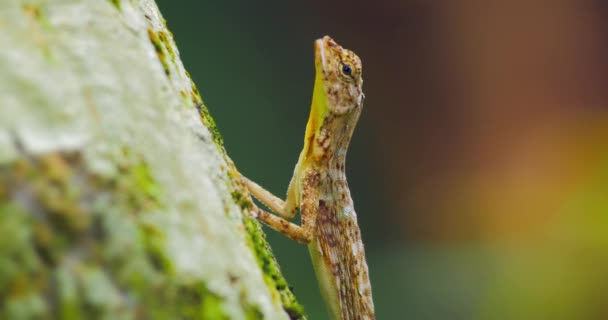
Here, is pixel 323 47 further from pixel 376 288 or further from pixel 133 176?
pixel 376 288

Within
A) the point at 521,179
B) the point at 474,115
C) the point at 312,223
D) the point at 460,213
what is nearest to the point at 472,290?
the point at 460,213

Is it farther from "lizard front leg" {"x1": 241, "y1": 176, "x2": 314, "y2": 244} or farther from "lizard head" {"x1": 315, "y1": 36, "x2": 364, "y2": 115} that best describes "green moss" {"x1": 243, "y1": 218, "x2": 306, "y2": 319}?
"lizard head" {"x1": 315, "y1": 36, "x2": 364, "y2": 115}

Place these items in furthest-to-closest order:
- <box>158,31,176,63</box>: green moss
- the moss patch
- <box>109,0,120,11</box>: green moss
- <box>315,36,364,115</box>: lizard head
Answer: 1. <box>315,36,364,115</box>: lizard head
2. <box>158,31,176,63</box>: green moss
3. <box>109,0,120,11</box>: green moss
4. the moss patch

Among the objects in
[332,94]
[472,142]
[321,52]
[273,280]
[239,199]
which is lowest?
[273,280]

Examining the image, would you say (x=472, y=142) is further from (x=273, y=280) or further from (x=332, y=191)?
(x=273, y=280)

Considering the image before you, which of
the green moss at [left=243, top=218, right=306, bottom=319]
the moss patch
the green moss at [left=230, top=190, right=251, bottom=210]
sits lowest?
the moss patch

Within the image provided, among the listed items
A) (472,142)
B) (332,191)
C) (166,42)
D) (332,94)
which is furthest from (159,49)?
(472,142)

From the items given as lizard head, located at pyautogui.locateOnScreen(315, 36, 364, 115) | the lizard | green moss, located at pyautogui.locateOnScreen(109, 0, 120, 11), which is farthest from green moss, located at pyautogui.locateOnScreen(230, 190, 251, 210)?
lizard head, located at pyautogui.locateOnScreen(315, 36, 364, 115)
